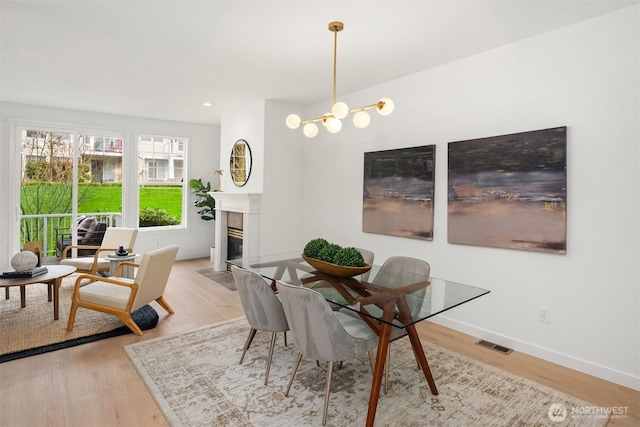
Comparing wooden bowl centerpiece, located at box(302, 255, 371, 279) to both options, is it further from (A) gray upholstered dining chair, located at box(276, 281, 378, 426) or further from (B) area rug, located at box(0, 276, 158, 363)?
(B) area rug, located at box(0, 276, 158, 363)

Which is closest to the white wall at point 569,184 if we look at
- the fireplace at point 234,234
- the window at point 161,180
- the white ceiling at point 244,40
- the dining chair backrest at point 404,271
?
the white ceiling at point 244,40

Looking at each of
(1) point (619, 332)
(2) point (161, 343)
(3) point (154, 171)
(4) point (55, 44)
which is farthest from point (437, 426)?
(3) point (154, 171)

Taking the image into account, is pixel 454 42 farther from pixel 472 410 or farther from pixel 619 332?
pixel 472 410

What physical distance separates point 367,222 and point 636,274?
2502mm

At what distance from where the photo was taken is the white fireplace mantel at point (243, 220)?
16.9 feet

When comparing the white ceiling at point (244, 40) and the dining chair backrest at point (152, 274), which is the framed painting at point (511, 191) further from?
the dining chair backrest at point (152, 274)

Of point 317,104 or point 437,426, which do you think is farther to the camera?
point 317,104

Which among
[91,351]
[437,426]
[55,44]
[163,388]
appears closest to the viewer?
[437,426]

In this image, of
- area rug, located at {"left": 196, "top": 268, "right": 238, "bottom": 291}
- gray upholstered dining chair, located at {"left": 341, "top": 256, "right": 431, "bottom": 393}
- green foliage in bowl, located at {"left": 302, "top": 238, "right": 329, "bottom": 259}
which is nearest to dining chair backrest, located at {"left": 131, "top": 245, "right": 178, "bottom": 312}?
area rug, located at {"left": 196, "top": 268, "right": 238, "bottom": 291}

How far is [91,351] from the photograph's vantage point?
9.90 feet

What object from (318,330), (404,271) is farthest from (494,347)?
(318,330)

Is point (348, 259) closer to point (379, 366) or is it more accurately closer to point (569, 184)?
point (379, 366)

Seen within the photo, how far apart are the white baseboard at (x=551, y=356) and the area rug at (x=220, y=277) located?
9.49 feet

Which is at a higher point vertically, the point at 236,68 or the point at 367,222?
the point at 236,68
